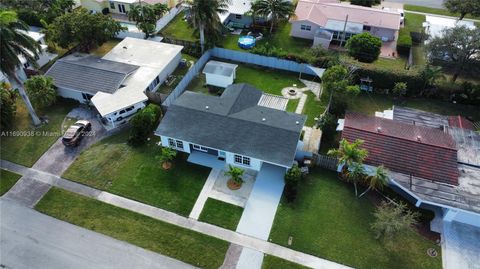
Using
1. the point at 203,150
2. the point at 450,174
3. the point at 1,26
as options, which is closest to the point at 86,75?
the point at 1,26

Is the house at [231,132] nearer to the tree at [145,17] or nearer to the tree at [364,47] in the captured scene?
the tree at [364,47]

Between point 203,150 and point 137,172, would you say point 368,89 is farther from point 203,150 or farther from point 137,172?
point 137,172

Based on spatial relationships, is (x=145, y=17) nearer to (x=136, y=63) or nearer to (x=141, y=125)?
(x=136, y=63)

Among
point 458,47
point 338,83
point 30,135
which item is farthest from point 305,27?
point 30,135

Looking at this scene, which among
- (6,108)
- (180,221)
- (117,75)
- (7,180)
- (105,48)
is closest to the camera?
(180,221)

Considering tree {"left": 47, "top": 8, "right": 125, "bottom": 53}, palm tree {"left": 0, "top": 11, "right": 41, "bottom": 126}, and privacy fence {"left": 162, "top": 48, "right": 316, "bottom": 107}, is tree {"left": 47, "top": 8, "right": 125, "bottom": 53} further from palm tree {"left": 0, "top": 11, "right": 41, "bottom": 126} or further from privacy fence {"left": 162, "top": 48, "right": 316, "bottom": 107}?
privacy fence {"left": 162, "top": 48, "right": 316, "bottom": 107}
